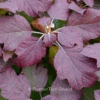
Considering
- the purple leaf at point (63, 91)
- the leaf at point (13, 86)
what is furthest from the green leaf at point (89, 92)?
the leaf at point (13, 86)

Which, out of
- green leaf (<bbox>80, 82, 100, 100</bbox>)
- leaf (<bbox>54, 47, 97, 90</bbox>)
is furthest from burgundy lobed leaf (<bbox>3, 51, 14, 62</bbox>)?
green leaf (<bbox>80, 82, 100, 100</bbox>)

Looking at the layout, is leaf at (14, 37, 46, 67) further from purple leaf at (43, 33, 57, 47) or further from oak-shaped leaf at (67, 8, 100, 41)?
oak-shaped leaf at (67, 8, 100, 41)

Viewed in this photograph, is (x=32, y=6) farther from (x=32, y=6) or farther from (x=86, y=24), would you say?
(x=86, y=24)

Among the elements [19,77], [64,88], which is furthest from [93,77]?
[19,77]

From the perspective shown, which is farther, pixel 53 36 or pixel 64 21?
pixel 64 21

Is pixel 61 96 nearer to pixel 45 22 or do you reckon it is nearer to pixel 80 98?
pixel 80 98

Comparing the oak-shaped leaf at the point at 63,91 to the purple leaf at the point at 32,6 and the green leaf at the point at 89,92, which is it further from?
the purple leaf at the point at 32,6
